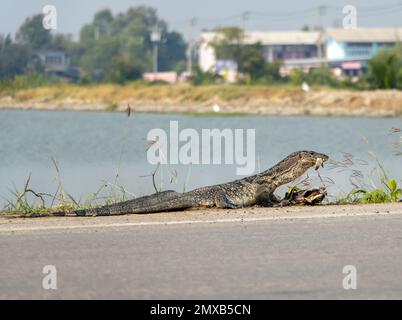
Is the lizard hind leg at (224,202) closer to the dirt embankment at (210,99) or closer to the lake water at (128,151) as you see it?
the lake water at (128,151)

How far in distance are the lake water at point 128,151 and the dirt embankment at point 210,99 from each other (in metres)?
6.98

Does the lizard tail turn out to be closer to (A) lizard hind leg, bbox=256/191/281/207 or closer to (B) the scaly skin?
(B) the scaly skin

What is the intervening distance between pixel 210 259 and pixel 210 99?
2876 inches

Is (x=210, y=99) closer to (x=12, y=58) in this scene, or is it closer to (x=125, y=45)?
(x=12, y=58)

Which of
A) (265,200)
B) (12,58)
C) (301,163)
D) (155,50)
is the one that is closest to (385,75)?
(12,58)

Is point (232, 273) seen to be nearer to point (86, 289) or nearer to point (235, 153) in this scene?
point (86, 289)

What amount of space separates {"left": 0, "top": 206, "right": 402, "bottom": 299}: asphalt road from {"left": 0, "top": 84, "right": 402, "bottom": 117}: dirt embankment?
197 ft

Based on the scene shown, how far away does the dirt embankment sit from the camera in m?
73.3

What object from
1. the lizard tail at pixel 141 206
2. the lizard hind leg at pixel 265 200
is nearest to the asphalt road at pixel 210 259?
the lizard tail at pixel 141 206

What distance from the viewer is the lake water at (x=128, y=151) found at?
2323cm

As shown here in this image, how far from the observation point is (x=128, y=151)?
35469 mm

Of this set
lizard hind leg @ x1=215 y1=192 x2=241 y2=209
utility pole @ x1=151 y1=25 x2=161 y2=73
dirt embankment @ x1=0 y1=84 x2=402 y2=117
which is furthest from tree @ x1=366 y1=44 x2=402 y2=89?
utility pole @ x1=151 y1=25 x2=161 y2=73
